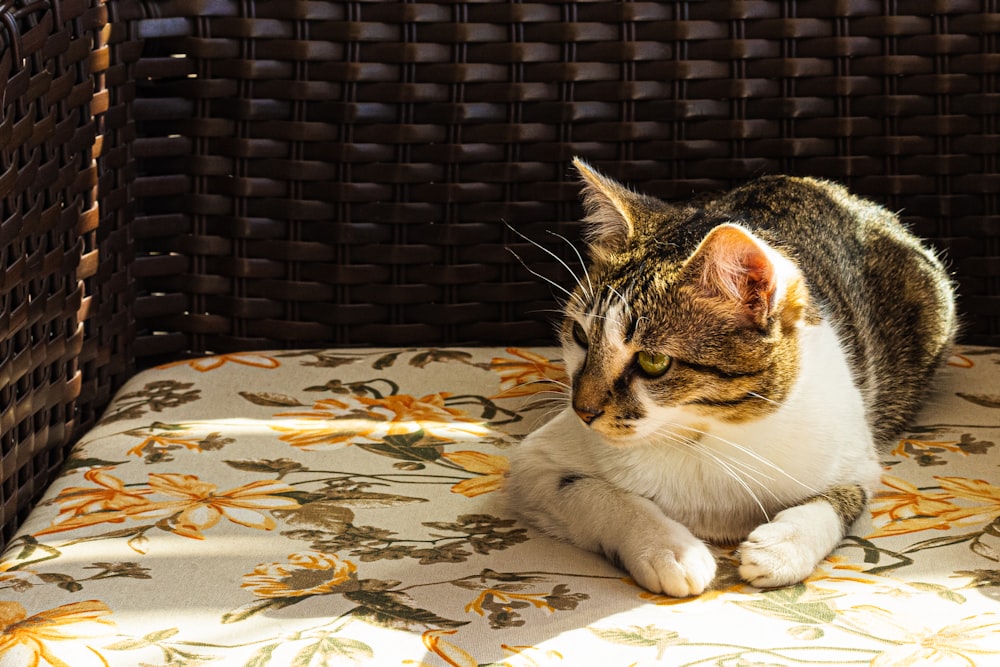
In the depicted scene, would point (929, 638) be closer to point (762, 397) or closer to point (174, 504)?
point (762, 397)

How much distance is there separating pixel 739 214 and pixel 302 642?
771mm

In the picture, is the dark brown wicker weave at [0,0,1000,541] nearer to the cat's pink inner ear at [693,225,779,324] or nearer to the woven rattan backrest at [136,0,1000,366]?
the woven rattan backrest at [136,0,1000,366]

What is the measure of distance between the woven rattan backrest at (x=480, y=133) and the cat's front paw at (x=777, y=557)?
70cm

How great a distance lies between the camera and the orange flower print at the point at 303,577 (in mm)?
993

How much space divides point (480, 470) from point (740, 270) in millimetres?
417

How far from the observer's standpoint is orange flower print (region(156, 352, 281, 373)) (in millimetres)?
1514

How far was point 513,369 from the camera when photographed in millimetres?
1537

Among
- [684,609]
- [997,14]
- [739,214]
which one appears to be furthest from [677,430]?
[997,14]

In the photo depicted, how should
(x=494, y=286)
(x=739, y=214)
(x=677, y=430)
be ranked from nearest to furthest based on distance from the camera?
1. (x=677, y=430)
2. (x=739, y=214)
3. (x=494, y=286)

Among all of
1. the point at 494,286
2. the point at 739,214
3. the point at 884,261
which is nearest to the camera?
the point at 739,214

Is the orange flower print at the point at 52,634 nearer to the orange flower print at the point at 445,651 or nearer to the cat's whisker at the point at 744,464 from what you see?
the orange flower print at the point at 445,651

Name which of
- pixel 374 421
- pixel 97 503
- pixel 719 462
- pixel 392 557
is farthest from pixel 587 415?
pixel 97 503

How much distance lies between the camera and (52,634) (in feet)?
2.99

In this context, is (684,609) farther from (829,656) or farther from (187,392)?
(187,392)
